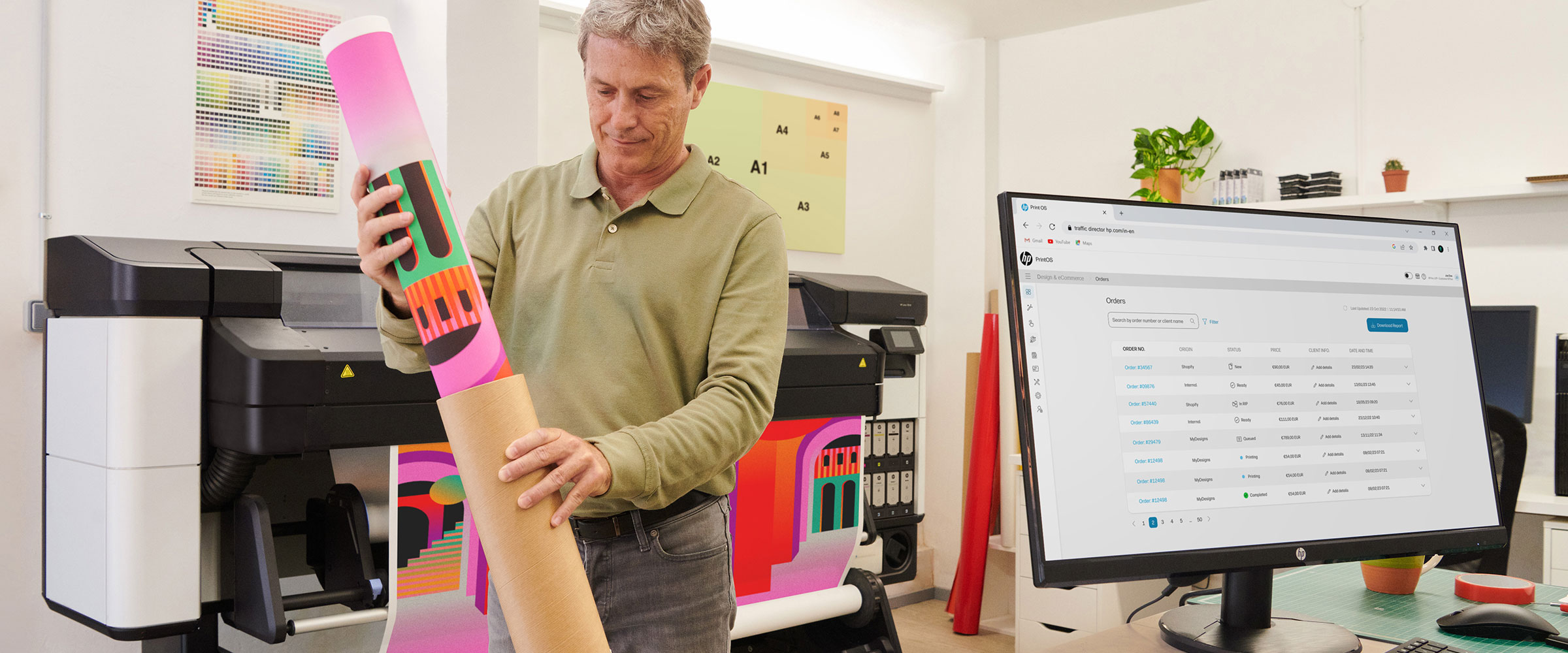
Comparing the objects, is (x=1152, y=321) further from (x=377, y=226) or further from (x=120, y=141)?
(x=120, y=141)

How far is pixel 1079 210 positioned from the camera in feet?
2.87

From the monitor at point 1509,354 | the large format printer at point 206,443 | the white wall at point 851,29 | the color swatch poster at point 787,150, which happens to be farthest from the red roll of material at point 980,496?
the large format printer at point 206,443

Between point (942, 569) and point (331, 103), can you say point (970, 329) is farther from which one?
point (331, 103)

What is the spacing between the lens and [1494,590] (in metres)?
1.21

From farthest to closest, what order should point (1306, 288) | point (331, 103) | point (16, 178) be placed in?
1. point (331, 103)
2. point (16, 178)
3. point (1306, 288)

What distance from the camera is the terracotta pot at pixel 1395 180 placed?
344 centimetres

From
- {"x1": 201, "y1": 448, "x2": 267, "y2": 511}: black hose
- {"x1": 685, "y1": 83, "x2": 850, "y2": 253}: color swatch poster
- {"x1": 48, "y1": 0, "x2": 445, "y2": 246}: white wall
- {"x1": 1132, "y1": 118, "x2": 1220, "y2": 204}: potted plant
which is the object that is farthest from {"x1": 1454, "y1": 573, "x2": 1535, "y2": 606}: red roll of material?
{"x1": 685, "y1": 83, "x2": 850, "y2": 253}: color swatch poster

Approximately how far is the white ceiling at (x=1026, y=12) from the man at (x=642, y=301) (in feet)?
9.93

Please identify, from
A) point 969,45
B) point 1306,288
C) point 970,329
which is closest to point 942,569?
point 970,329

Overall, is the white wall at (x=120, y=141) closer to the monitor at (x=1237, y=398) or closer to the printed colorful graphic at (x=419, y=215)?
the printed colorful graphic at (x=419, y=215)

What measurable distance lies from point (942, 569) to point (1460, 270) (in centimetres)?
363

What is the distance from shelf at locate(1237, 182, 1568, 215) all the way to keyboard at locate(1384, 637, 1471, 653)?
2280 millimetres

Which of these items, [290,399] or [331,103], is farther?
[331,103]

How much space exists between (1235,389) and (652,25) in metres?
0.65
